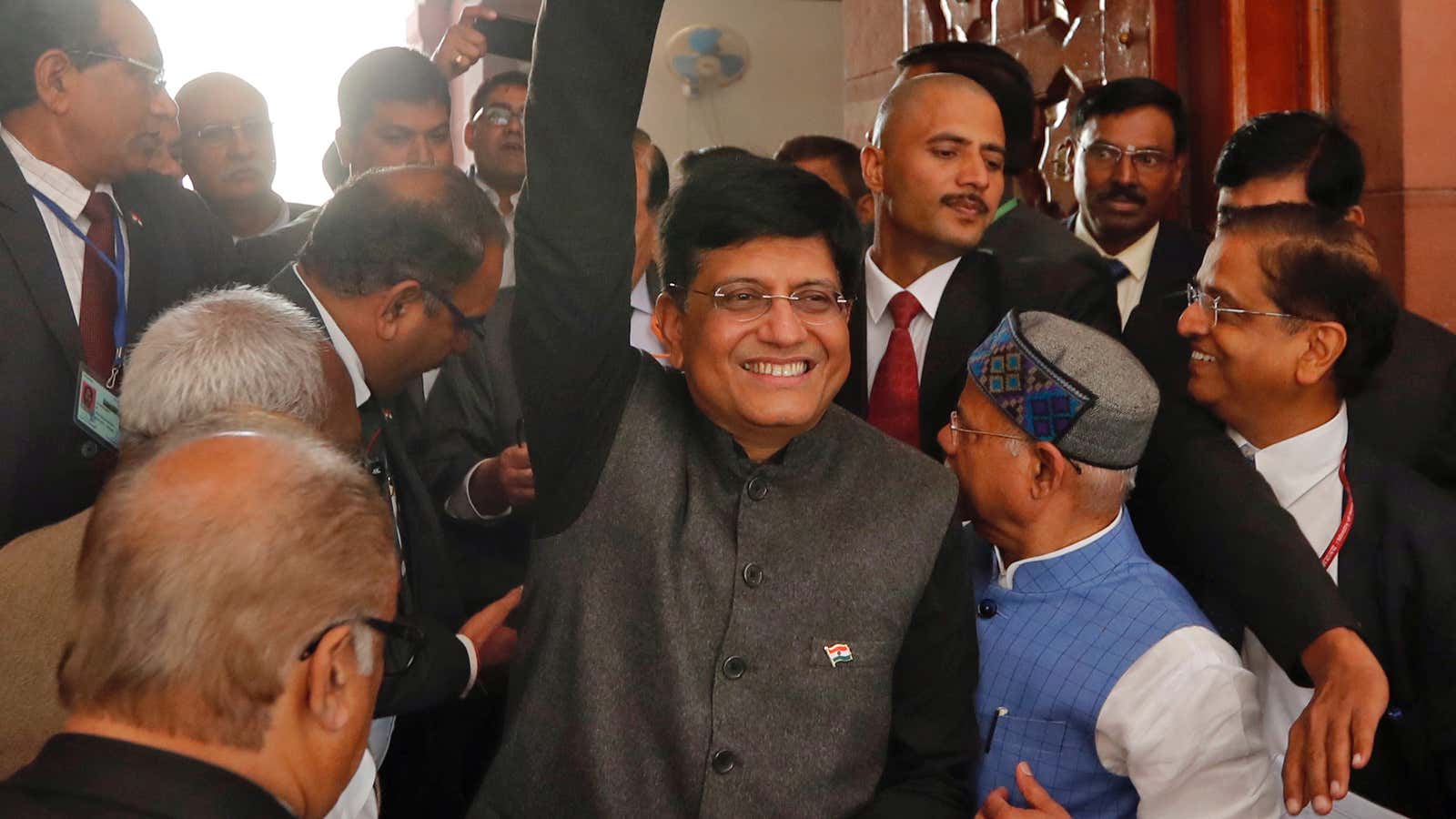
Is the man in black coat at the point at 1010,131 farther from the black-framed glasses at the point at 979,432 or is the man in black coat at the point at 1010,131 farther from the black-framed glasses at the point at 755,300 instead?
the black-framed glasses at the point at 755,300

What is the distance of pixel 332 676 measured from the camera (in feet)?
3.98

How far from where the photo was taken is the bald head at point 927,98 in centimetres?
281

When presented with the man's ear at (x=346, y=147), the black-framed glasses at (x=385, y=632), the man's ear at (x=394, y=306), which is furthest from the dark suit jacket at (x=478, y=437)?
the black-framed glasses at (x=385, y=632)

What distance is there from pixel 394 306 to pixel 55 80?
763mm

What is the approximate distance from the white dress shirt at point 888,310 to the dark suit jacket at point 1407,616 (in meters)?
0.82

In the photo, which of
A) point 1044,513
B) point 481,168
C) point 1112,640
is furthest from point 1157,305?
point 481,168

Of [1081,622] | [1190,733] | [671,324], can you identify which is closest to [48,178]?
[671,324]

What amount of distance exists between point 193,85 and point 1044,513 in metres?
3.14

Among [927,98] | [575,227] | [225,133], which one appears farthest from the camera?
[225,133]

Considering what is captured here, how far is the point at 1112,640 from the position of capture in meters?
1.87

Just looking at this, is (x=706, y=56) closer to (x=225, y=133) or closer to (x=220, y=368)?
(x=225, y=133)

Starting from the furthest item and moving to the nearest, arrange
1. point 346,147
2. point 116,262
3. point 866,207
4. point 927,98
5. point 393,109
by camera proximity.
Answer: point 866,207 < point 346,147 < point 393,109 < point 927,98 < point 116,262

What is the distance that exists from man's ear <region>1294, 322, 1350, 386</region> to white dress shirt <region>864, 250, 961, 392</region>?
71 centimetres

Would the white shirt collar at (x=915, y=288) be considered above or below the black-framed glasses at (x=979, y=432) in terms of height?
above
